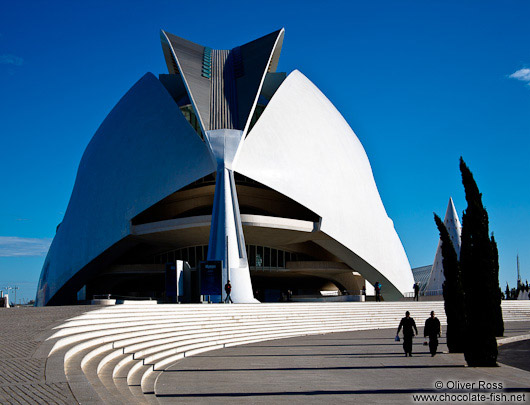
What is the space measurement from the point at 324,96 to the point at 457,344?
29389 mm

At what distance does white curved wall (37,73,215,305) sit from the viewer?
30297 mm

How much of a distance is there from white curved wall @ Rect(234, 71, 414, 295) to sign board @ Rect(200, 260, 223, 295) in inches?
304

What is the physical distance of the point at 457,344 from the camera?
42.7 feet

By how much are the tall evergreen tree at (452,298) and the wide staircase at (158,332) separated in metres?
4.28

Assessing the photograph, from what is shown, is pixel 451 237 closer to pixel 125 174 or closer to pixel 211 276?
pixel 211 276

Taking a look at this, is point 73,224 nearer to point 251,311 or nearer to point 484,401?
point 251,311

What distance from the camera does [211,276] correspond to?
21.9 m

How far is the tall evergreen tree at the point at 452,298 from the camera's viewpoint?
1290cm

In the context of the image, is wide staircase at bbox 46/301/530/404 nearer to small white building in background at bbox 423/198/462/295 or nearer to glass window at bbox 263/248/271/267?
small white building in background at bbox 423/198/462/295

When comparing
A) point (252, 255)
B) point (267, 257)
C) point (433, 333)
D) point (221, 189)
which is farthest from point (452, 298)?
point (267, 257)

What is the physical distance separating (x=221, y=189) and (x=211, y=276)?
21.9 ft

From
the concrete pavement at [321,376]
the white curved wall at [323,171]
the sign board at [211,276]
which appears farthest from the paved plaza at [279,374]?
the white curved wall at [323,171]

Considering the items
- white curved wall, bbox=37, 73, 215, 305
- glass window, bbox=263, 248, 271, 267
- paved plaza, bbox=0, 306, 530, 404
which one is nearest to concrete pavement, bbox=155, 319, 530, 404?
paved plaza, bbox=0, 306, 530, 404

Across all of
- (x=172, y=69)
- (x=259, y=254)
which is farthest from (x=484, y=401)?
(x=172, y=69)
